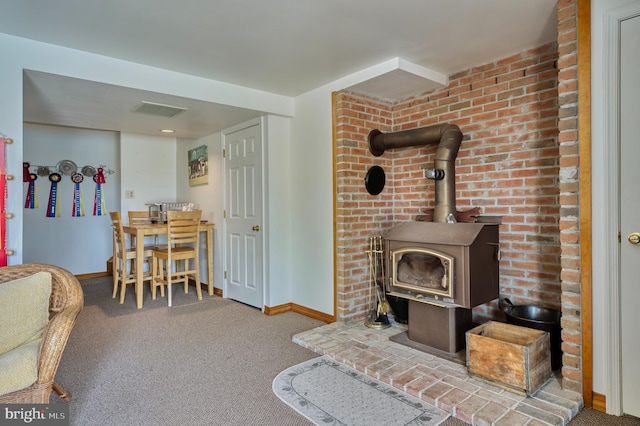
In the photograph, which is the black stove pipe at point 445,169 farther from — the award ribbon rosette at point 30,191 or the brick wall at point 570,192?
the award ribbon rosette at point 30,191

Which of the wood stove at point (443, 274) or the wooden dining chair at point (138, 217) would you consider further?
the wooden dining chair at point (138, 217)

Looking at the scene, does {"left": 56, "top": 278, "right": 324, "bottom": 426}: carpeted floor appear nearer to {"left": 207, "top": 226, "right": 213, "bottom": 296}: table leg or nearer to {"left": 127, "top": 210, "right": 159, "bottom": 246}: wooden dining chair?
{"left": 207, "top": 226, "right": 213, "bottom": 296}: table leg

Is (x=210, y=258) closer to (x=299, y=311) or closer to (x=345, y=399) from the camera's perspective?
(x=299, y=311)

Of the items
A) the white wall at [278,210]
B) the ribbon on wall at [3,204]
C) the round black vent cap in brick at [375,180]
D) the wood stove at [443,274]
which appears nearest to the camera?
the ribbon on wall at [3,204]

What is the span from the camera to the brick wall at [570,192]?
195cm

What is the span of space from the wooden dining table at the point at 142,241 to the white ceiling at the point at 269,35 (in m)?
1.38

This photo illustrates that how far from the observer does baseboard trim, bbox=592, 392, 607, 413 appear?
1.88 metres

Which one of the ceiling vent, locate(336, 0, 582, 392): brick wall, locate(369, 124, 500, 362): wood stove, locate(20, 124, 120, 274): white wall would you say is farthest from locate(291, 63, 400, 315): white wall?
locate(20, 124, 120, 274): white wall

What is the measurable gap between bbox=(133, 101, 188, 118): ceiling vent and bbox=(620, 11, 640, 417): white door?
3.22 m

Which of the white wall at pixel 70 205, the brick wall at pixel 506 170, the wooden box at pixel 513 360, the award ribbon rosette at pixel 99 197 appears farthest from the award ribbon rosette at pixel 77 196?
the wooden box at pixel 513 360

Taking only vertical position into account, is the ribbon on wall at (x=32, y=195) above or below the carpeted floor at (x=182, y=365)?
above

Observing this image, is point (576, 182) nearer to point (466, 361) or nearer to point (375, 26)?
point (466, 361)

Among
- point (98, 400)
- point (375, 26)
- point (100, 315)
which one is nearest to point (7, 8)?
point (375, 26)

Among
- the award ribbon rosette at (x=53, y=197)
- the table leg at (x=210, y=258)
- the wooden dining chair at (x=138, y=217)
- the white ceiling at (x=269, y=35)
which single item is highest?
the white ceiling at (x=269, y=35)
